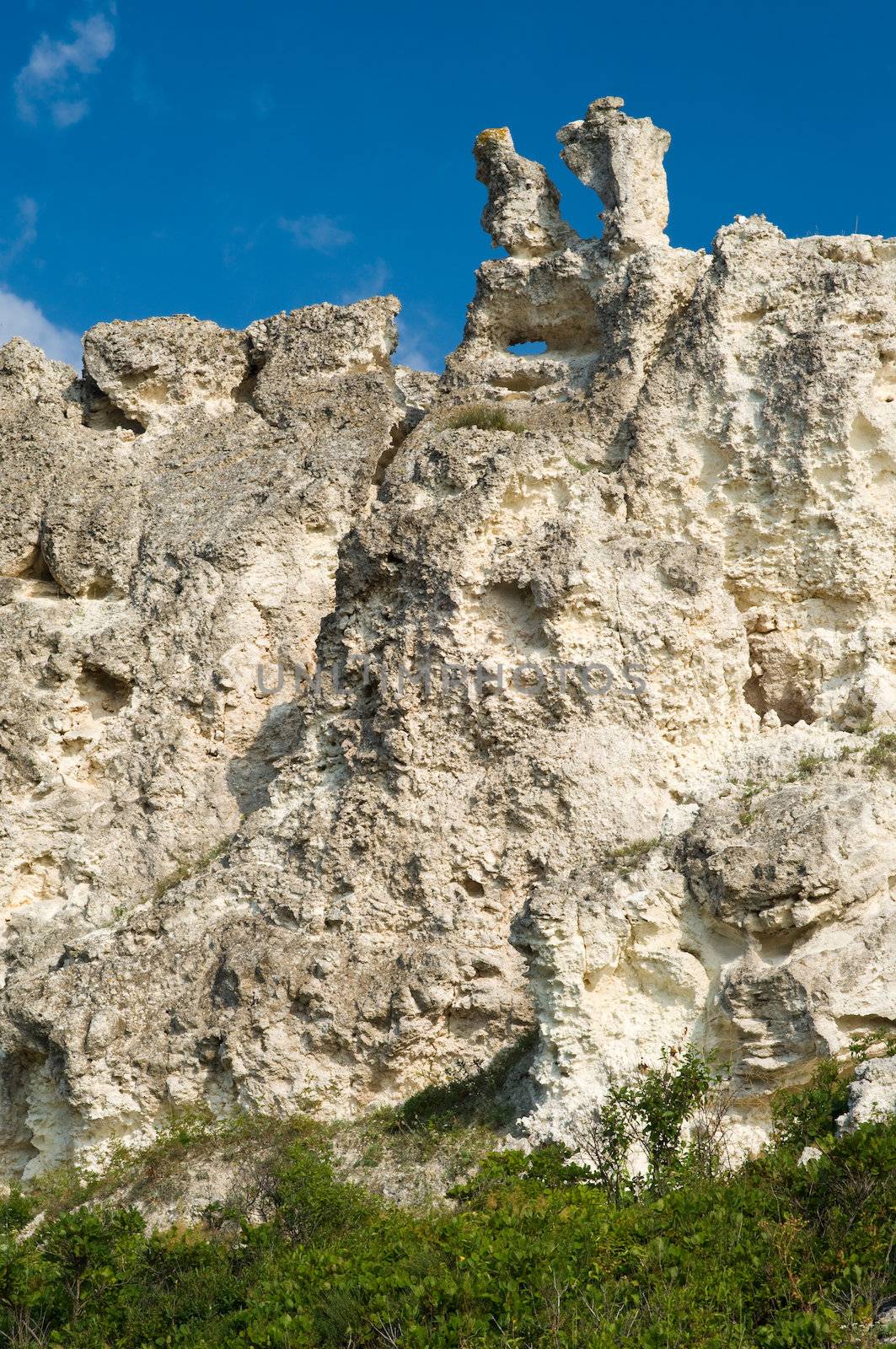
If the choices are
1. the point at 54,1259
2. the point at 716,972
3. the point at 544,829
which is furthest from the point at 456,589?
the point at 54,1259

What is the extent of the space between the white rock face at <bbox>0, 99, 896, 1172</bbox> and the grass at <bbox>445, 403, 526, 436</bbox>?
0.19 meters

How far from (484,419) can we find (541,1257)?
11950mm

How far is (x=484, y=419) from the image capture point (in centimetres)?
2000

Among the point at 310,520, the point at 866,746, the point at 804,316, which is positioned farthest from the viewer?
the point at 310,520

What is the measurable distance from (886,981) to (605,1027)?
261 cm

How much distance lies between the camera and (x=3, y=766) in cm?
2016

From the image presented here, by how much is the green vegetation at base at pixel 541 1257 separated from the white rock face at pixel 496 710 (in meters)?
1.31

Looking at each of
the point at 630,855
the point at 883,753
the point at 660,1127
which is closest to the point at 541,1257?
the point at 660,1127

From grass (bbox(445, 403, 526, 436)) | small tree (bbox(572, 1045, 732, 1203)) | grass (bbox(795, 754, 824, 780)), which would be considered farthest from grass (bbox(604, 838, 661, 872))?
grass (bbox(445, 403, 526, 436))

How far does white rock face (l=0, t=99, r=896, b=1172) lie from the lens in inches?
560

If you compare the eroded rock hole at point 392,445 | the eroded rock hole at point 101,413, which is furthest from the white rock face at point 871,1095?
the eroded rock hole at point 101,413

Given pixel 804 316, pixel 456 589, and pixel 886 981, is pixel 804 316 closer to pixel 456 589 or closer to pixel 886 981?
pixel 456 589

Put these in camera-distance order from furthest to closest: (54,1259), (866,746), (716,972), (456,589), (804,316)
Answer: (804,316) → (456,589) → (866,746) → (716,972) → (54,1259)

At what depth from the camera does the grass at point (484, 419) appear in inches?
776
